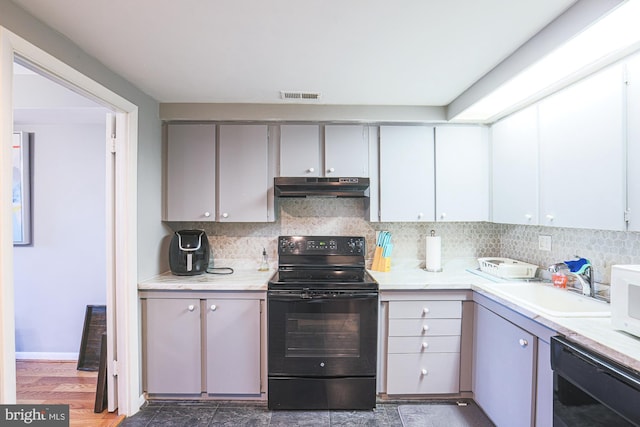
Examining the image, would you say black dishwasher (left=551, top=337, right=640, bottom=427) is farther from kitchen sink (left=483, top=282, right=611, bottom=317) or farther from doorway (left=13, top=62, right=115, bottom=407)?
doorway (left=13, top=62, right=115, bottom=407)

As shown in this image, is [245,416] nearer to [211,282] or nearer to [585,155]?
[211,282]

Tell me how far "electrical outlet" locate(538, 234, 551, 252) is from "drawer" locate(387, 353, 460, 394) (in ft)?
3.39

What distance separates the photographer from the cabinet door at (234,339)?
2.15 meters

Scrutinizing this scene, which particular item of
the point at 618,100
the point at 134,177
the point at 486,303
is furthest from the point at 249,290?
the point at 618,100

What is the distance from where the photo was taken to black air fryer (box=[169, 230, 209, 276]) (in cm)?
236

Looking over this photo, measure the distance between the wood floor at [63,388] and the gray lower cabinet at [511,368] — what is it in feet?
8.01

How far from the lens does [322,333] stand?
6.91 feet

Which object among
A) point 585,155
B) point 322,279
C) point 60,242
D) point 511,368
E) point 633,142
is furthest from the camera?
point 60,242

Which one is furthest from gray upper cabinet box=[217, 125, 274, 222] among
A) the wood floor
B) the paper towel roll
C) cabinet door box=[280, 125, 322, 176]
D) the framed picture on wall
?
the framed picture on wall

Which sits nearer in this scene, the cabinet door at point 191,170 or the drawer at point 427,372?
the drawer at point 427,372

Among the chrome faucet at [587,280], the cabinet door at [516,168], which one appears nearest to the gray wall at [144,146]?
the cabinet door at [516,168]

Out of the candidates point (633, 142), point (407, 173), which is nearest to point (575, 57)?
point (633, 142)

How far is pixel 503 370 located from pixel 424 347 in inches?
19.9

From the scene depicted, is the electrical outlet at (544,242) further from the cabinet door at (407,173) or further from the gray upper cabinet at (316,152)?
the gray upper cabinet at (316,152)
